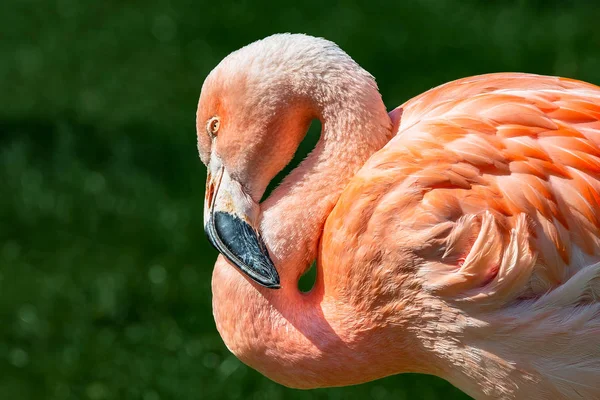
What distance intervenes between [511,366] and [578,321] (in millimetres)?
236

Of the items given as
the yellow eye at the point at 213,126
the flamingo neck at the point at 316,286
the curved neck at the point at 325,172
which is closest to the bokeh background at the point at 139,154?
the flamingo neck at the point at 316,286

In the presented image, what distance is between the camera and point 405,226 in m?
3.07

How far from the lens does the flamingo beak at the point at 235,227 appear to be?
3.15 m

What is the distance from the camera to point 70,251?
5820mm

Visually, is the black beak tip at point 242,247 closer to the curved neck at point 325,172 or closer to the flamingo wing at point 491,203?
the curved neck at point 325,172

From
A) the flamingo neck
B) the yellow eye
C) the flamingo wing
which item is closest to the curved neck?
the flamingo neck

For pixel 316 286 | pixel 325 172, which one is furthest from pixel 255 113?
pixel 316 286

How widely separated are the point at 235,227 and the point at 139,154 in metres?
3.41

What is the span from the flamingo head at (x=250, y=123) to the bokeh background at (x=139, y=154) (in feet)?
5.13

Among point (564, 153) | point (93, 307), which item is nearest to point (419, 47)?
point (93, 307)

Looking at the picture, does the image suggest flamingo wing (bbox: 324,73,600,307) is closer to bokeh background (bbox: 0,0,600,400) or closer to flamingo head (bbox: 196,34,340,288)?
flamingo head (bbox: 196,34,340,288)

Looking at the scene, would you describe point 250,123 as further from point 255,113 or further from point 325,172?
point 325,172

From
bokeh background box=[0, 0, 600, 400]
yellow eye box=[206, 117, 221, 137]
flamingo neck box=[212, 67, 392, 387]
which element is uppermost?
yellow eye box=[206, 117, 221, 137]

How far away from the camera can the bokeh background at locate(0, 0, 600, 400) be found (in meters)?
4.90
